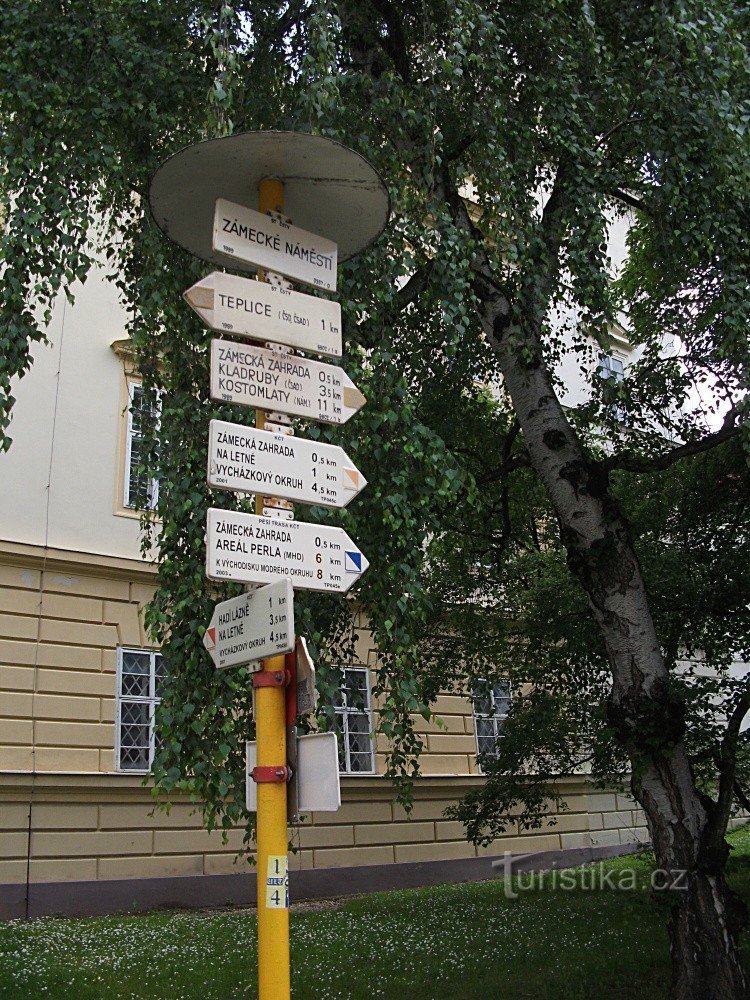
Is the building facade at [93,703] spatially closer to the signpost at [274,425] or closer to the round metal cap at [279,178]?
the round metal cap at [279,178]

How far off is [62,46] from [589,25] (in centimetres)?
412

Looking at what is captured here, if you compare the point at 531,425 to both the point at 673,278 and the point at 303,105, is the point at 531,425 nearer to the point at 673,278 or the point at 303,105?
the point at 673,278

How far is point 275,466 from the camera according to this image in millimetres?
4199

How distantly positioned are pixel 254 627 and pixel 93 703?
9.52 metres

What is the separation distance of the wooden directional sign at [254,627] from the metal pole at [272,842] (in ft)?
0.38

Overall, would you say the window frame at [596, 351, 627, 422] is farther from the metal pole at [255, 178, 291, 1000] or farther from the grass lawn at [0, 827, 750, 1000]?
the metal pole at [255, 178, 291, 1000]

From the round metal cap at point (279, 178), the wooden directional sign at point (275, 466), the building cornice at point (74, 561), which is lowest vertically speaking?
the wooden directional sign at point (275, 466)

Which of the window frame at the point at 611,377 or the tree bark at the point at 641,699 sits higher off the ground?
the window frame at the point at 611,377

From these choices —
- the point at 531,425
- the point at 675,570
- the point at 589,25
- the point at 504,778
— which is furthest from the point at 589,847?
the point at 589,25

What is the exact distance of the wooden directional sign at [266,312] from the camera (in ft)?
14.2

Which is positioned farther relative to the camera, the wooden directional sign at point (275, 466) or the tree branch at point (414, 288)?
the tree branch at point (414, 288)

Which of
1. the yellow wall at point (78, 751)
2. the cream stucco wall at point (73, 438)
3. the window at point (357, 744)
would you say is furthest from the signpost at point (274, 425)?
the window at point (357, 744)

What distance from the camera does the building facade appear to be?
1197cm

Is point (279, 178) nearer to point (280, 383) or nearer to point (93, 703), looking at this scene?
point (280, 383)
